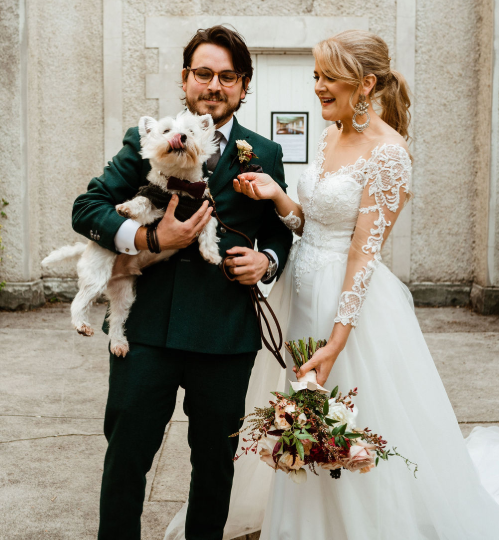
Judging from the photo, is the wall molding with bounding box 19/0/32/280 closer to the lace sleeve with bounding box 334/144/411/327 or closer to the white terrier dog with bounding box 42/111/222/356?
the white terrier dog with bounding box 42/111/222/356

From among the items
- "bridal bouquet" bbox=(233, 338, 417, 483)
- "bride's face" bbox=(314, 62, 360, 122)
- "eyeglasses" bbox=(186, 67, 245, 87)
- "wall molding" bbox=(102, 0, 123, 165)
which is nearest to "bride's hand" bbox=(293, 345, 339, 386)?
"bridal bouquet" bbox=(233, 338, 417, 483)

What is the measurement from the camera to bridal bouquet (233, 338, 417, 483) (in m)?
2.13

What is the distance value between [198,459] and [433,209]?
19.6 feet

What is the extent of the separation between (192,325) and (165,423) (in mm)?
421

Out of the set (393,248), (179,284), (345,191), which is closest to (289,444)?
(179,284)

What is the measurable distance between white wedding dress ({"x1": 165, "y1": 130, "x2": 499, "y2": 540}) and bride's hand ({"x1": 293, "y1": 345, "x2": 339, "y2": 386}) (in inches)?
6.0

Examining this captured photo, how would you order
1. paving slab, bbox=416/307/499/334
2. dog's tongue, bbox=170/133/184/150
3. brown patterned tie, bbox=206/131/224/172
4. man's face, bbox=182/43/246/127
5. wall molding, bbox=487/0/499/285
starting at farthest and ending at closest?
wall molding, bbox=487/0/499/285 → paving slab, bbox=416/307/499/334 → brown patterned tie, bbox=206/131/224/172 → man's face, bbox=182/43/246/127 → dog's tongue, bbox=170/133/184/150

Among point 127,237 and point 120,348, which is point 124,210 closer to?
point 127,237

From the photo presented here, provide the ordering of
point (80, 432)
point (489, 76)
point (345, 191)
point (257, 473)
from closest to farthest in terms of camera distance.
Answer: point (345, 191) < point (257, 473) < point (80, 432) < point (489, 76)

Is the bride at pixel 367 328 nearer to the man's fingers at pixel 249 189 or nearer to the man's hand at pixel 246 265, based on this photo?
the man's fingers at pixel 249 189

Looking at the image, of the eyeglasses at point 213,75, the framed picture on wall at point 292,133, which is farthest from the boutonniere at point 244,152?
the framed picture on wall at point 292,133

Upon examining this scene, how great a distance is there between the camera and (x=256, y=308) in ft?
8.75

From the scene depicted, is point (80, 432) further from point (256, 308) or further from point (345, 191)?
point (345, 191)

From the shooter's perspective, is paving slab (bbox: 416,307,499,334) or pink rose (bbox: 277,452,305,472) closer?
pink rose (bbox: 277,452,305,472)
